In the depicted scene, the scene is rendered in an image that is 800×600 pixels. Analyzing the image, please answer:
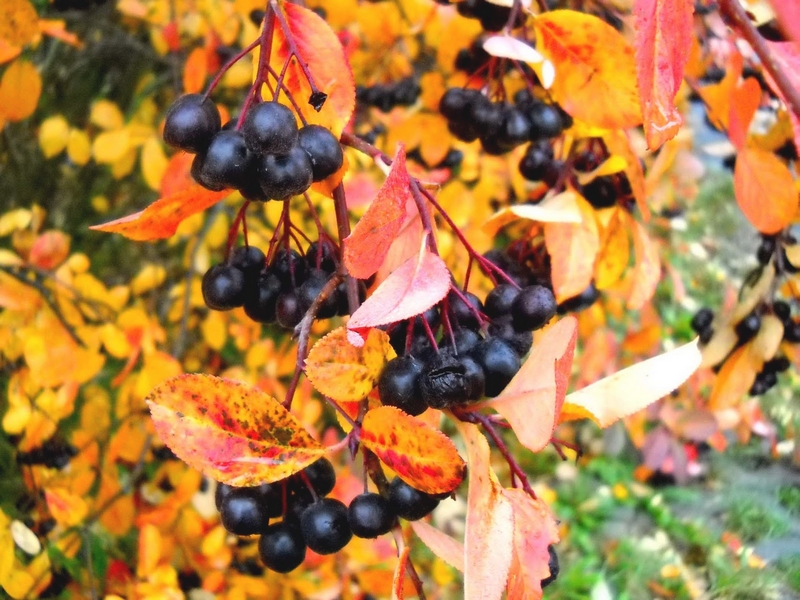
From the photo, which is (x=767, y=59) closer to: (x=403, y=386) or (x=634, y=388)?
(x=634, y=388)

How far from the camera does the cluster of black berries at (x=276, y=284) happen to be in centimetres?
59

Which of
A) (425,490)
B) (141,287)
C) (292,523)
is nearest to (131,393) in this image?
(141,287)

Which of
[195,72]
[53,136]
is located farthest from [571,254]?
[53,136]

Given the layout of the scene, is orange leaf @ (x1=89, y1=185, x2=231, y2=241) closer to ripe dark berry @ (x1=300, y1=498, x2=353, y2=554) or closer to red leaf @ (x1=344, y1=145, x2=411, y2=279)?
red leaf @ (x1=344, y1=145, x2=411, y2=279)

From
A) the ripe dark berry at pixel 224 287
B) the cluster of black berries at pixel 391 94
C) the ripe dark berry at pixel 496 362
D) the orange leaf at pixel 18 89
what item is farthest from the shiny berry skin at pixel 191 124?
the cluster of black berries at pixel 391 94

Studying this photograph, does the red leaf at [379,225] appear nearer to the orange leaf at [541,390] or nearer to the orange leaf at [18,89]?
the orange leaf at [541,390]

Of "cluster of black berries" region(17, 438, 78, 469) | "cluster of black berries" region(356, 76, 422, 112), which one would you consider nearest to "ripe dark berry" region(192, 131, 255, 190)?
"cluster of black berries" region(17, 438, 78, 469)

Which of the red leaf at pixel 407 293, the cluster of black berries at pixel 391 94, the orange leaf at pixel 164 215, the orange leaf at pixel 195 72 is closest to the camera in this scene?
the red leaf at pixel 407 293

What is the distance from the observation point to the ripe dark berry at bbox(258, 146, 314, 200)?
48 centimetres

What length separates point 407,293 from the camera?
455 mm

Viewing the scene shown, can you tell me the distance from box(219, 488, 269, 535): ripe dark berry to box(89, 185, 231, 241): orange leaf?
0.69 feet

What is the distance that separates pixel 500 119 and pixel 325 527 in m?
0.52

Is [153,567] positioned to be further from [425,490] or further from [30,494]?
[425,490]

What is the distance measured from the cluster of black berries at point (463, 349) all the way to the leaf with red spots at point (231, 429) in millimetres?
76
